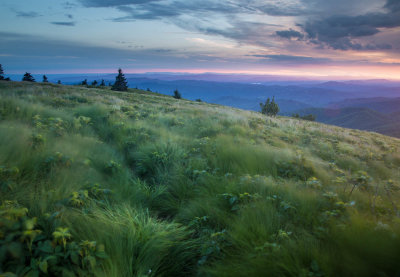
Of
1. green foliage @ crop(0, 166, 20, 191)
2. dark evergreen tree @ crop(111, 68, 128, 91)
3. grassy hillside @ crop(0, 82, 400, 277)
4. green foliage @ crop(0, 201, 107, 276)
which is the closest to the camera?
green foliage @ crop(0, 201, 107, 276)

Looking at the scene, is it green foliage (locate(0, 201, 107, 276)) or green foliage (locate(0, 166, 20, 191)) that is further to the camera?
green foliage (locate(0, 166, 20, 191))

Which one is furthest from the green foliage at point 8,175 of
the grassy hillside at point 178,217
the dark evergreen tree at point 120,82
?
the dark evergreen tree at point 120,82

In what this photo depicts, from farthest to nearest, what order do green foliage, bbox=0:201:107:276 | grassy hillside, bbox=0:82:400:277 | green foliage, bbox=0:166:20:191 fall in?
green foliage, bbox=0:166:20:191, grassy hillside, bbox=0:82:400:277, green foliage, bbox=0:201:107:276

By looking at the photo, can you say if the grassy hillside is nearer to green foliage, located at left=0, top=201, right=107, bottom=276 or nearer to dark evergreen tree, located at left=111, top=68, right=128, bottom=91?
green foliage, located at left=0, top=201, right=107, bottom=276

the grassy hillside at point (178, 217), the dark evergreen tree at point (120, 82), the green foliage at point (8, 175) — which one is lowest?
the grassy hillside at point (178, 217)

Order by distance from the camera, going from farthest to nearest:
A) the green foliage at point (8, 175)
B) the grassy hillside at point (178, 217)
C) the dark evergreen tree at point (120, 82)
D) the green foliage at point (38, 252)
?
the dark evergreen tree at point (120, 82), the green foliage at point (8, 175), the grassy hillside at point (178, 217), the green foliage at point (38, 252)

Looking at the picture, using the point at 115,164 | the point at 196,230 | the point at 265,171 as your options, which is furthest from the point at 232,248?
the point at 115,164

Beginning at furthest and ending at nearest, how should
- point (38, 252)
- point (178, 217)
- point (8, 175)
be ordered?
1. point (178, 217)
2. point (8, 175)
3. point (38, 252)

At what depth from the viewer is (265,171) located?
3.74 meters

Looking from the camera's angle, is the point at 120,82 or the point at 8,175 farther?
the point at 120,82

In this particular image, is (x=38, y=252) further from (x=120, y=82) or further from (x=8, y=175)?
(x=120, y=82)

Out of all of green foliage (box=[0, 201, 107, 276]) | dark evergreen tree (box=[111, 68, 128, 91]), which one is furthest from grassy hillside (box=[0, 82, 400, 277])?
dark evergreen tree (box=[111, 68, 128, 91])

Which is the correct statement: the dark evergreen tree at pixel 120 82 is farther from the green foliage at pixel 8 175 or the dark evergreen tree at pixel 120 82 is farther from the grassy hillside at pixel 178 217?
the green foliage at pixel 8 175

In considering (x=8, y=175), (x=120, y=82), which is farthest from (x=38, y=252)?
(x=120, y=82)
